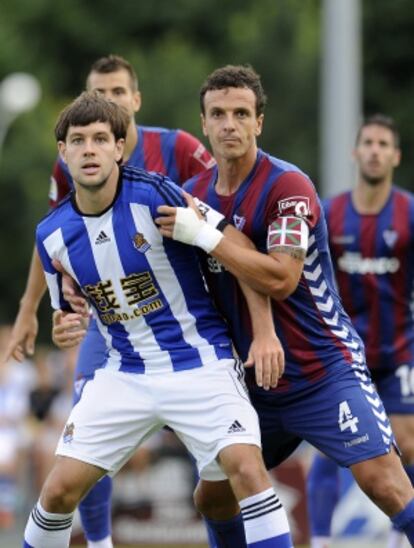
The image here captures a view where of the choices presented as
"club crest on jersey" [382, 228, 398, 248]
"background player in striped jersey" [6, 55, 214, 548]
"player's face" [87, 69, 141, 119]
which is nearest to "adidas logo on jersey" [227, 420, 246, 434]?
"background player in striped jersey" [6, 55, 214, 548]

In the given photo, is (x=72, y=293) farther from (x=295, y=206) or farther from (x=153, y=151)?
(x=153, y=151)

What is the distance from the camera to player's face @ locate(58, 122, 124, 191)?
22.3ft

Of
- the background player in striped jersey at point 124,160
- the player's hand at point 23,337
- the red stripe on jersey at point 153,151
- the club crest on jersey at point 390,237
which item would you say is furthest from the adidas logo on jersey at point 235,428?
the club crest on jersey at point 390,237

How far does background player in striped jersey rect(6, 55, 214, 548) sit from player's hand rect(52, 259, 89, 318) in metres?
0.94

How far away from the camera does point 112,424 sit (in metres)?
6.82

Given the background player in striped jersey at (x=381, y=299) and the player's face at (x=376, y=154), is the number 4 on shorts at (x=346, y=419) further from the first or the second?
the player's face at (x=376, y=154)

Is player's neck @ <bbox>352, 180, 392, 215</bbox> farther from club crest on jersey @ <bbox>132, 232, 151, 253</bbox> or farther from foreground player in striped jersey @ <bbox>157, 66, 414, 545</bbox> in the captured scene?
club crest on jersey @ <bbox>132, 232, 151, 253</bbox>

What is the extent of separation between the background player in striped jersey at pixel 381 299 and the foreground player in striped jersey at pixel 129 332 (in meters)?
2.29

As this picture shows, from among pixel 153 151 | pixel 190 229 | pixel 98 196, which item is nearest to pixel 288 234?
pixel 190 229

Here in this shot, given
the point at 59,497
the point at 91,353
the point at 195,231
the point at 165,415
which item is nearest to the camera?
the point at 195,231

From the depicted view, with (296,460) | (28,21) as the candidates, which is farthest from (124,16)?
(296,460)

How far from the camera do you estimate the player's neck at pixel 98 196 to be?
6.89 meters

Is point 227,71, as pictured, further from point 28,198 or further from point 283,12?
point 283,12

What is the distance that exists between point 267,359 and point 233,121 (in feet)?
3.54
